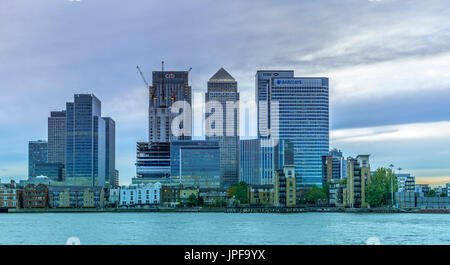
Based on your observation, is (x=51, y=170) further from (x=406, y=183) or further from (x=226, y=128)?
(x=406, y=183)

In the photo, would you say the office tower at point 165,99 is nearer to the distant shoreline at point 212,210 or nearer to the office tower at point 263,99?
the office tower at point 263,99

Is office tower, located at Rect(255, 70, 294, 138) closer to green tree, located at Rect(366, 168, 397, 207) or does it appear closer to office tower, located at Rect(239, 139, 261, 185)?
office tower, located at Rect(239, 139, 261, 185)

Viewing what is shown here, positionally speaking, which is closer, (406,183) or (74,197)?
(74,197)

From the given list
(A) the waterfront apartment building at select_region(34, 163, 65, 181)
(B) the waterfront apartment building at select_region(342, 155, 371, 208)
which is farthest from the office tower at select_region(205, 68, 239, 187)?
(B) the waterfront apartment building at select_region(342, 155, 371, 208)

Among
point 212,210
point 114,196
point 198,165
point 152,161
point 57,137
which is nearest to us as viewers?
point 212,210

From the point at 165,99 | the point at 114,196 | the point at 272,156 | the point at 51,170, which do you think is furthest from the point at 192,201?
the point at 165,99

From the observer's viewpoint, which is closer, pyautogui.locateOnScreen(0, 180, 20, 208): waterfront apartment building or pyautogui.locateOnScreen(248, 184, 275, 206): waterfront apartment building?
pyautogui.locateOnScreen(0, 180, 20, 208): waterfront apartment building

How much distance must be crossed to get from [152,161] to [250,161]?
17.1m

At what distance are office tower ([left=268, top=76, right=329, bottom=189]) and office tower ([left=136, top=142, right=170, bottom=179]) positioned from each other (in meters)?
19.3

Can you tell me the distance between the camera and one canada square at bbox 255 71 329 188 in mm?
96562

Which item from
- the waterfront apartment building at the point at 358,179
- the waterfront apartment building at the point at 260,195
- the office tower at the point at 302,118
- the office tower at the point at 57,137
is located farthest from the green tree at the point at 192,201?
the office tower at the point at 57,137

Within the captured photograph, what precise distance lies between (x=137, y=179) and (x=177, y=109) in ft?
211

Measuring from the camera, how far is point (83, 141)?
98.0 m
